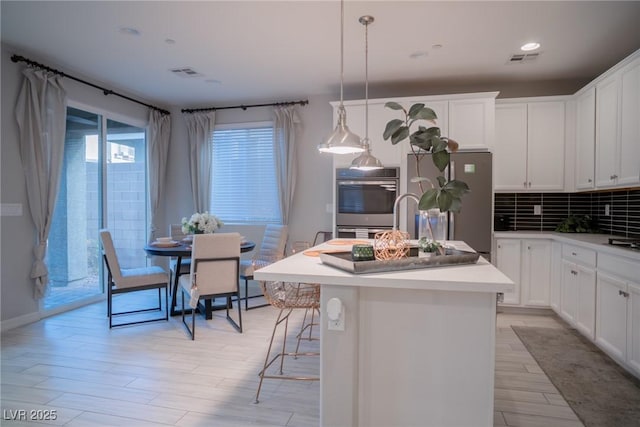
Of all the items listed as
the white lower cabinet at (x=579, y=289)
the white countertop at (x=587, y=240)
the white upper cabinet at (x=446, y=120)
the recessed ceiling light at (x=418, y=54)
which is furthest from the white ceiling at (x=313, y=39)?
the white lower cabinet at (x=579, y=289)

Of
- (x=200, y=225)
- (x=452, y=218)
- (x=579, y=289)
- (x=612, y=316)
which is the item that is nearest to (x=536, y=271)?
(x=579, y=289)

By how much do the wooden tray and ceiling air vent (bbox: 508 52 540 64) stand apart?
8.82 ft

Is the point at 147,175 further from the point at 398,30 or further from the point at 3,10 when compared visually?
the point at 398,30

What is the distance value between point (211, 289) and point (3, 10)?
276cm

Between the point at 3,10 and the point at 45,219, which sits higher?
the point at 3,10

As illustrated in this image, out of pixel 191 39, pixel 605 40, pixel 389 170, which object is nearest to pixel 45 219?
pixel 191 39

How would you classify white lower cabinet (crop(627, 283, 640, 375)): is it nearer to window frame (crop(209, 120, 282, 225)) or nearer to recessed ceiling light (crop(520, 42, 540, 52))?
recessed ceiling light (crop(520, 42, 540, 52))

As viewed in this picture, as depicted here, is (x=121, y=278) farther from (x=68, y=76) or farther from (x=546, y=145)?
(x=546, y=145)

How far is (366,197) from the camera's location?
412cm

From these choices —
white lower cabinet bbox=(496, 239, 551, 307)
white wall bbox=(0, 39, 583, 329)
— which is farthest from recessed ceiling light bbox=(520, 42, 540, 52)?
white lower cabinet bbox=(496, 239, 551, 307)

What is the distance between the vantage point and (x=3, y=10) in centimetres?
280

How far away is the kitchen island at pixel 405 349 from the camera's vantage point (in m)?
1.58

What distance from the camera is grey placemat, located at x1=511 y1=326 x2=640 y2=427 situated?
2.13 m

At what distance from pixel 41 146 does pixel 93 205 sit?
100cm
